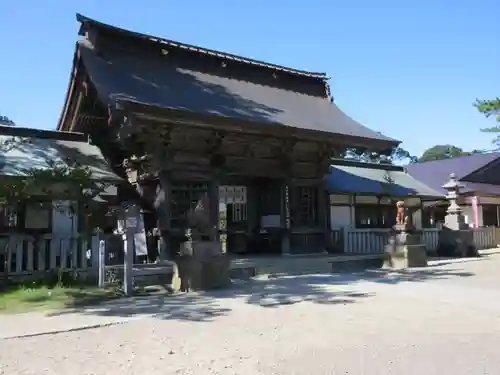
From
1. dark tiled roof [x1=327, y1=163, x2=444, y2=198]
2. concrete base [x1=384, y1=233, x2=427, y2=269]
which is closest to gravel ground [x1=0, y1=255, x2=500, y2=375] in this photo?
concrete base [x1=384, y1=233, x2=427, y2=269]

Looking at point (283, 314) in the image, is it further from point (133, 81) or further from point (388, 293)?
point (133, 81)

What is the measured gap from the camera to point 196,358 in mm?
4652

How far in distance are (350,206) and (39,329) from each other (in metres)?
13.6

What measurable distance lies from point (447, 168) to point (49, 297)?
2930 cm

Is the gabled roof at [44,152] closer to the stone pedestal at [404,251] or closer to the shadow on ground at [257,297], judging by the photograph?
the shadow on ground at [257,297]

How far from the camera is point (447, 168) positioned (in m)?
32.0

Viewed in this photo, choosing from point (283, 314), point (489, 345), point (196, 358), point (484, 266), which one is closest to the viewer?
point (196, 358)

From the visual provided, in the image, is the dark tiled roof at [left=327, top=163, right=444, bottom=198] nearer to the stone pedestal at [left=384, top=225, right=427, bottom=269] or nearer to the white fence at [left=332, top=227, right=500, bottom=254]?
the white fence at [left=332, top=227, right=500, bottom=254]

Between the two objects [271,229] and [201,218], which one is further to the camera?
[271,229]

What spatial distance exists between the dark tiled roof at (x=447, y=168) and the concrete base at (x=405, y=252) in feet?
52.6

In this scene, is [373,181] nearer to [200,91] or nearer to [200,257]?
[200,91]

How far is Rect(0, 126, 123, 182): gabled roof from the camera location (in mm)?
10742

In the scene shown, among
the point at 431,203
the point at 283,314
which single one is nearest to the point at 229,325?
the point at 283,314

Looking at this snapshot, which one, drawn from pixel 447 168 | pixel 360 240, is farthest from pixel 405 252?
pixel 447 168
